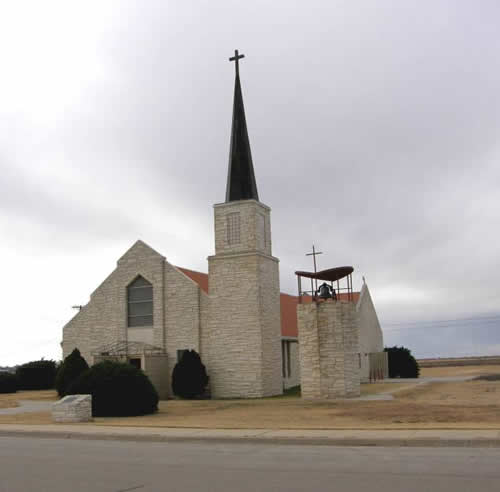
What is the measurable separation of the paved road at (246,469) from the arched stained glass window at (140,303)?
902 inches

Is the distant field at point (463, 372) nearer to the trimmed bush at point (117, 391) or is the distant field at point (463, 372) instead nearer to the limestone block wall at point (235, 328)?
the limestone block wall at point (235, 328)

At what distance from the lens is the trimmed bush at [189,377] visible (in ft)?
112

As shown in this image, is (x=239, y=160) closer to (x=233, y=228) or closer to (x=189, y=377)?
(x=233, y=228)

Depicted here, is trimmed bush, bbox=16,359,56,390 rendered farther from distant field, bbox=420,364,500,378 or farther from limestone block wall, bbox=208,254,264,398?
distant field, bbox=420,364,500,378

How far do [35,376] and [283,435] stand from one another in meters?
33.4

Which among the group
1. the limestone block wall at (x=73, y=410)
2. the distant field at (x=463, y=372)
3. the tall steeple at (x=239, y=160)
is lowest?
the limestone block wall at (x=73, y=410)

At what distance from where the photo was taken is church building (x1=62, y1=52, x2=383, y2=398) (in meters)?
34.4

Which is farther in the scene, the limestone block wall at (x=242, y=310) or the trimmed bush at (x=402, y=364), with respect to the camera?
the trimmed bush at (x=402, y=364)

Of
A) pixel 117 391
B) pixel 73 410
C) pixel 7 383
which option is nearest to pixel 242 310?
pixel 117 391

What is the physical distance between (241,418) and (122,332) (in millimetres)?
17987

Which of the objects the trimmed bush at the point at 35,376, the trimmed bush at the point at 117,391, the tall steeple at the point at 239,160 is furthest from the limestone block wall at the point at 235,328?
the trimmed bush at the point at 35,376

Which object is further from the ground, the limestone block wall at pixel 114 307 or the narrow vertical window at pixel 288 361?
the limestone block wall at pixel 114 307

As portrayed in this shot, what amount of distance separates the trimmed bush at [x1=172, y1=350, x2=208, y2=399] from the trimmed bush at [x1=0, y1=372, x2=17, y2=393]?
1360cm

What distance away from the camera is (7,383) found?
42.4m
